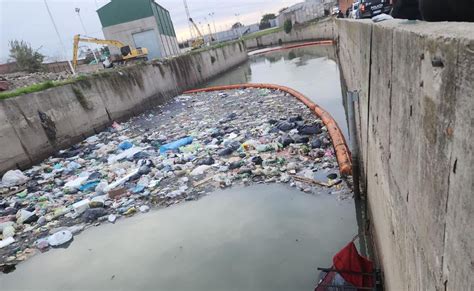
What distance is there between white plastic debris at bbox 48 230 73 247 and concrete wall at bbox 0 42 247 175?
4.03 meters

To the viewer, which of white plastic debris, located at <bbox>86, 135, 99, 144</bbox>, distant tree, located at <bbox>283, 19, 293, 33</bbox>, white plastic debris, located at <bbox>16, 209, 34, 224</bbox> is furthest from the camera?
distant tree, located at <bbox>283, 19, 293, 33</bbox>

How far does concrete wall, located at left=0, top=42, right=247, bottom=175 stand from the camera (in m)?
8.02

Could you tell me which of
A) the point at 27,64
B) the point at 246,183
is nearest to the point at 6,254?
the point at 246,183

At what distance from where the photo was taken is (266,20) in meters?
72.1

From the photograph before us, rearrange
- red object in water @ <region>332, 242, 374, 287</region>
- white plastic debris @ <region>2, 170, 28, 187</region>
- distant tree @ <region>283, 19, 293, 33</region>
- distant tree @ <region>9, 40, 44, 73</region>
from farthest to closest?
distant tree @ <region>283, 19, 293, 33</region>
distant tree @ <region>9, 40, 44, 73</region>
white plastic debris @ <region>2, 170, 28, 187</region>
red object in water @ <region>332, 242, 374, 287</region>

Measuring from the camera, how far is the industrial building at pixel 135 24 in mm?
27625

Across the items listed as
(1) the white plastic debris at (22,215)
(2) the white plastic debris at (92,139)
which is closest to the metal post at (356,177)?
(1) the white plastic debris at (22,215)

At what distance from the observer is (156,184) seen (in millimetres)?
5926

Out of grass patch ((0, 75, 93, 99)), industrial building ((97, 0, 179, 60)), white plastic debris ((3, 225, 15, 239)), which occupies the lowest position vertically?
white plastic debris ((3, 225, 15, 239))

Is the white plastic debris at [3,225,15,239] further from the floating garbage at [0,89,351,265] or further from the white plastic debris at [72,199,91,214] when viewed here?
the white plastic debris at [72,199,91,214]

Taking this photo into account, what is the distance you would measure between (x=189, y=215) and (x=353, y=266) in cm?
269

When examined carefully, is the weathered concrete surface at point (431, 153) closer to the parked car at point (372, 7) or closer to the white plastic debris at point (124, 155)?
the white plastic debris at point (124, 155)

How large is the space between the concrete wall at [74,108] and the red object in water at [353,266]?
8.06 metres

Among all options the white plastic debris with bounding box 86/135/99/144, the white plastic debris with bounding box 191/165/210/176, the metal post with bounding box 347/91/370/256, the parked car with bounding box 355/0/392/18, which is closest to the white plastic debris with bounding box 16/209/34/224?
the white plastic debris with bounding box 191/165/210/176
